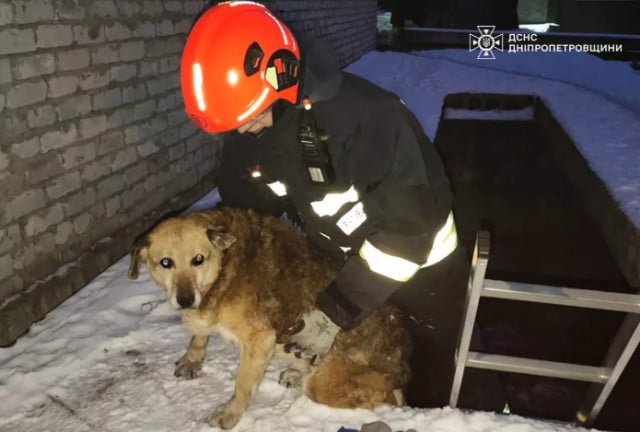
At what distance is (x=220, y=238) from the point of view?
2.68 metres

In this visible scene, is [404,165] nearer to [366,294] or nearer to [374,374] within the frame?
[366,294]

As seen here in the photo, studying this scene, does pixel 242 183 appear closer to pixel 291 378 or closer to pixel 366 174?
pixel 366 174

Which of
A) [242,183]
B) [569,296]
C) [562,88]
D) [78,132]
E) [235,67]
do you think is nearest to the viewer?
[235,67]

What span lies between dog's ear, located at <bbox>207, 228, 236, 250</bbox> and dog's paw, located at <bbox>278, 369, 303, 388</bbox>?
109 cm

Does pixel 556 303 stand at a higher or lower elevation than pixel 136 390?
higher

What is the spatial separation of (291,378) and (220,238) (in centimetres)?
117

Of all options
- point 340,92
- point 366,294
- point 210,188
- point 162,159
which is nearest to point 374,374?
point 366,294

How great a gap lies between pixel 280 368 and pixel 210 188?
3609mm

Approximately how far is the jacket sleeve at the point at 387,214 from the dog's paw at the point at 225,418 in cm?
85

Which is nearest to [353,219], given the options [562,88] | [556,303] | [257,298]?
[257,298]

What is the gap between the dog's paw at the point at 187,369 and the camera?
10.7 feet

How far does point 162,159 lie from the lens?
17.4 feet

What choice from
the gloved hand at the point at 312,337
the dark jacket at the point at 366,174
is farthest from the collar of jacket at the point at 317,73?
the gloved hand at the point at 312,337

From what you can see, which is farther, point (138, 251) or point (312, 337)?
point (312, 337)
